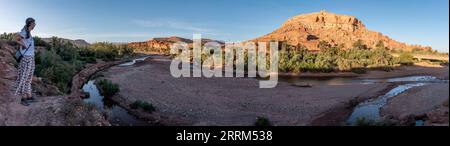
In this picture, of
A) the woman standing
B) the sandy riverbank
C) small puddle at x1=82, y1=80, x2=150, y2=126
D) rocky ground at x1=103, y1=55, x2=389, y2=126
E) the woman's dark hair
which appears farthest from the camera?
rocky ground at x1=103, y1=55, x2=389, y2=126

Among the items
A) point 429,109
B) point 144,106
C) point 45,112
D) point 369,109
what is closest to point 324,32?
point 369,109

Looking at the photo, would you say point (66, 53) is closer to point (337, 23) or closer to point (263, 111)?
point (263, 111)

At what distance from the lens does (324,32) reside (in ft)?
366

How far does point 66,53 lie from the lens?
36.9 metres

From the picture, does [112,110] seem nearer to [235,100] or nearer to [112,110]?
[112,110]

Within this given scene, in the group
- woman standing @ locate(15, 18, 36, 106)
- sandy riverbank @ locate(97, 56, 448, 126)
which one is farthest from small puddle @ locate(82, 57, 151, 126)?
woman standing @ locate(15, 18, 36, 106)

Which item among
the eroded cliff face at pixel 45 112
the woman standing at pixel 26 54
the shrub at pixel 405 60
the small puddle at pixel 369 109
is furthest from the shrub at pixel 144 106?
the shrub at pixel 405 60

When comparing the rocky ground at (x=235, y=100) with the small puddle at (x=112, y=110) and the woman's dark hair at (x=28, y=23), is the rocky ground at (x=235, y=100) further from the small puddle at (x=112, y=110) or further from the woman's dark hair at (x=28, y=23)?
the woman's dark hair at (x=28, y=23)

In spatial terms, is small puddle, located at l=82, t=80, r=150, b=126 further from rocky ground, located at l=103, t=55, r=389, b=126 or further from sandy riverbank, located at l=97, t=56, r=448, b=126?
rocky ground, located at l=103, t=55, r=389, b=126

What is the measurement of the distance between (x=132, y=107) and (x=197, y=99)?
3.86 meters

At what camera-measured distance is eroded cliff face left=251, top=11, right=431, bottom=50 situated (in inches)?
3686

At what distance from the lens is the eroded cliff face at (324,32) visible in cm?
9362
